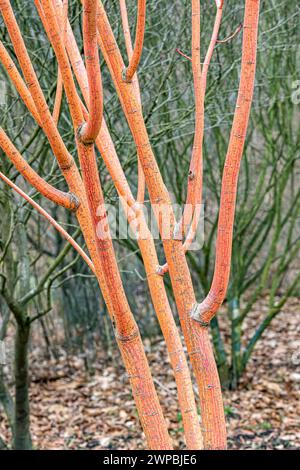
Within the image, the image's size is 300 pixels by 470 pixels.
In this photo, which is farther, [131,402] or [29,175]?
[131,402]

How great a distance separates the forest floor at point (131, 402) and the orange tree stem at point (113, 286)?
2.99 meters

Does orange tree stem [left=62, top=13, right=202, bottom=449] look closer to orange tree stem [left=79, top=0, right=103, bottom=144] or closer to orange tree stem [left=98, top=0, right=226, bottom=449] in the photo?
orange tree stem [left=98, top=0, right=226, bottom=449]

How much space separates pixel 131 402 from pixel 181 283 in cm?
463

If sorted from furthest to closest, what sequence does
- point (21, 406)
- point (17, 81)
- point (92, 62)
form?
point (21, 406)
point (17, 81)
point (92, 62)

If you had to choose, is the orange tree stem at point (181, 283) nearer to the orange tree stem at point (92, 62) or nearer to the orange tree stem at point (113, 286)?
the orange tree stem at point (113, 286)

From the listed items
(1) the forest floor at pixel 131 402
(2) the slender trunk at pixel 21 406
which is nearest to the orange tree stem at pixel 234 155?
(2) the slender trunk at pixel 21 406

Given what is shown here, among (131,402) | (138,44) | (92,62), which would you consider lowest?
(131,402)

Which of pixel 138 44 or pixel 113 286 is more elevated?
pixel 138 44

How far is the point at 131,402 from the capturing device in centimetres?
586

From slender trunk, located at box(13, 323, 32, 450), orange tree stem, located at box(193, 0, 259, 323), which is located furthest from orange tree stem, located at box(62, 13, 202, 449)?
slender trunk, located at box(13, 323, 32, 450)

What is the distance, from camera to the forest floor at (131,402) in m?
5.02

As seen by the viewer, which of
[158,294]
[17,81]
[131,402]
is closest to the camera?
[17,81]

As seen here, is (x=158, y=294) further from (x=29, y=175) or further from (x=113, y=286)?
(x=29, y=175)

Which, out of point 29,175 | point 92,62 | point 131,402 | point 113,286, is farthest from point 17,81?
point 131,402
